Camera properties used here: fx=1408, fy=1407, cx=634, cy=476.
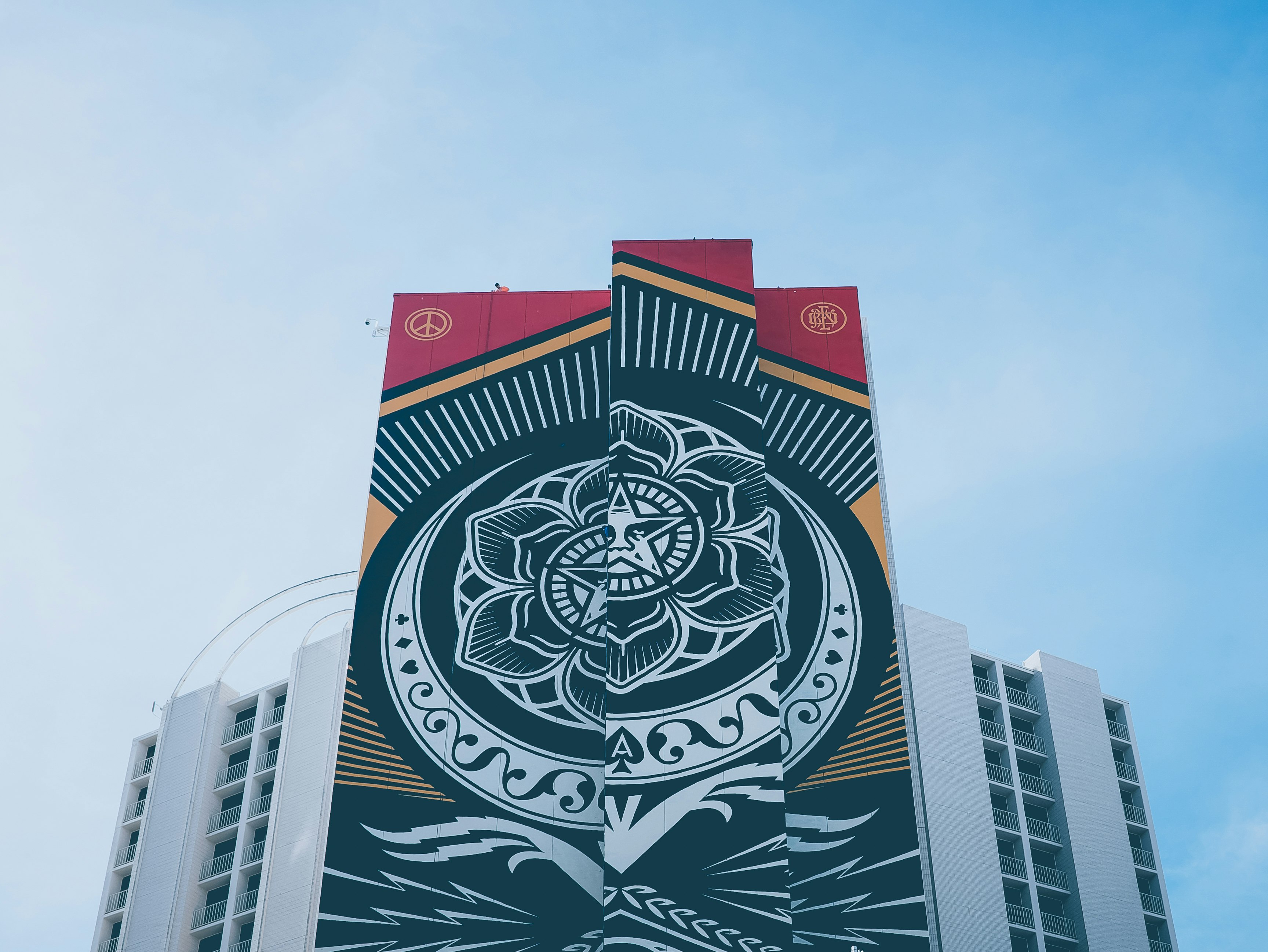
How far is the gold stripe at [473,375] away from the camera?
4175cm

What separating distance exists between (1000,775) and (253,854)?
27219mm

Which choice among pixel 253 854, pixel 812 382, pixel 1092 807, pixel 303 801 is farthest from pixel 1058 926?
pixel 253 854

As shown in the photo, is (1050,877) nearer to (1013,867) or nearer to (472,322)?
(1013,867)

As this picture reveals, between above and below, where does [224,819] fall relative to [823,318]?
below

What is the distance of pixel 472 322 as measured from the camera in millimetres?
42844

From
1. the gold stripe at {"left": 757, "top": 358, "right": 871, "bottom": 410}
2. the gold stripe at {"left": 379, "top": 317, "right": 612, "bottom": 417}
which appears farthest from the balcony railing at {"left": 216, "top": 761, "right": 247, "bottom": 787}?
the gold stripe at {"left": 757, "top": 358, "right": 871, "bottom": 410}

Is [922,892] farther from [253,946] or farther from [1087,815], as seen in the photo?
[253,946]

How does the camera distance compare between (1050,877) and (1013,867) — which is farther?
(1050,877)

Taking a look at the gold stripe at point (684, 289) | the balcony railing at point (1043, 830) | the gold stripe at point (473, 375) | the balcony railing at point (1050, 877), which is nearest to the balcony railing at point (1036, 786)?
the balcony railing at point (1043, 830)

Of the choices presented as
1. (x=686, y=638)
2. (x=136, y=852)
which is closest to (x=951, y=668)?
(x=686, y=638)

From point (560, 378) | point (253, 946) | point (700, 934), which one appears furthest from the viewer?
point (253, 946)

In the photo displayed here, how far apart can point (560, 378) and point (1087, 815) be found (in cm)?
2618

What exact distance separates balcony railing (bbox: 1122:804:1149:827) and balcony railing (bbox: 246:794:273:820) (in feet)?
104

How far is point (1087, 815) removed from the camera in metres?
51.6
